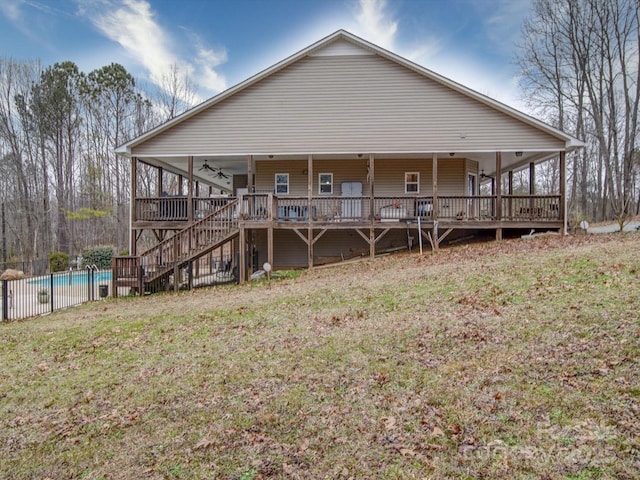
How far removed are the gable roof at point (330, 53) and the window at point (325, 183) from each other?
4.76 metres

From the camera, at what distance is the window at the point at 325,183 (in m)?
18.0

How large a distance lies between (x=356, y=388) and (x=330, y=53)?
→ 14.7 metres

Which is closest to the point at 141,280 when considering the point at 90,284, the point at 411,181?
the point at 90,284

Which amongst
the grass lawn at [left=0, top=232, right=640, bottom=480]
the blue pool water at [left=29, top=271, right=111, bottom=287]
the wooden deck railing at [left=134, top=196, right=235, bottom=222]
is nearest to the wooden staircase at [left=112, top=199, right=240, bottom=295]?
the wooden deck railing at [left=134, top=196, right=235, bottom=222]

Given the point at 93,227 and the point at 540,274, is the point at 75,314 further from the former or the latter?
the point at 93,227

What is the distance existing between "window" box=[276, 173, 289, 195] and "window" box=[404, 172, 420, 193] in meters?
5.33

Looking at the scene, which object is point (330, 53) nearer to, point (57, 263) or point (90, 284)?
point (90, 284)

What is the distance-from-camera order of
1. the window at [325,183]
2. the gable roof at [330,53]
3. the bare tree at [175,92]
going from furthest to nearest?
the bare tree at [175,92] → the window at [325,183] → the gable roof at [330,53]

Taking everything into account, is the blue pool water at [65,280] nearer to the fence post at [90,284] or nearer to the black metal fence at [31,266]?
the fence post at [90,284]

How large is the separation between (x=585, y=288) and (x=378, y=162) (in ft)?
37.3

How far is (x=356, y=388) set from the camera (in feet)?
15.3

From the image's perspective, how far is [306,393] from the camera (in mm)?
4680

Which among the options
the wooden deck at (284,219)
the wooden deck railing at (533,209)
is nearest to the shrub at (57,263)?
the wooden deck at (284,219)

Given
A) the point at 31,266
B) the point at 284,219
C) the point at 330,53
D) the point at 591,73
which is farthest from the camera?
the point at 591,73
